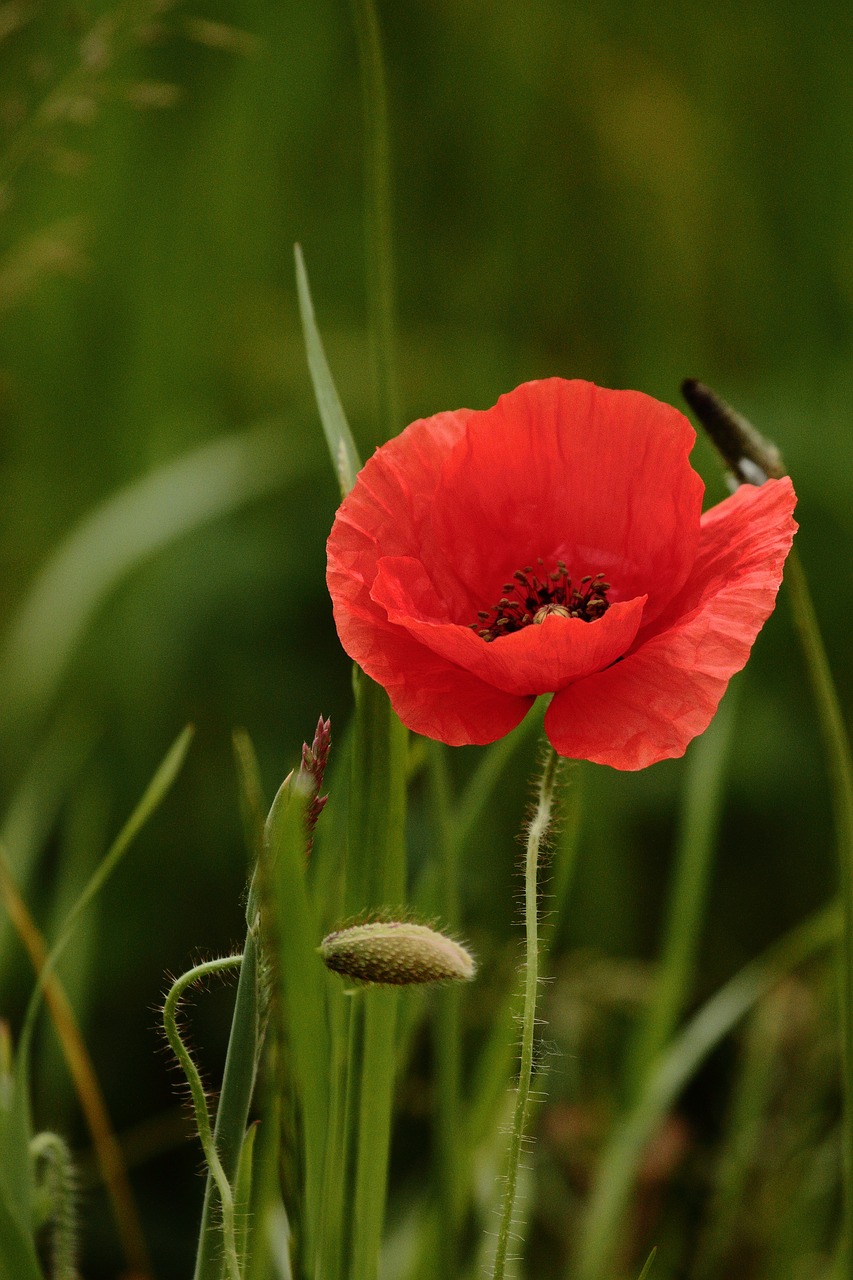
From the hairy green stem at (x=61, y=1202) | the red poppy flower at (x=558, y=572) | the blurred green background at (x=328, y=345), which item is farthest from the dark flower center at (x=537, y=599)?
the blurred green background at (x=328, y=345)

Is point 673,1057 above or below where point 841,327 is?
below

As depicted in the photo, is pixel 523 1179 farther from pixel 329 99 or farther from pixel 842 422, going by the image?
pixel 329 99

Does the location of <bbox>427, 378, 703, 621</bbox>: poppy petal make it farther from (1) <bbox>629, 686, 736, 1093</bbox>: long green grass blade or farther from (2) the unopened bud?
(1) <bbox>629, 686, 736, 1093</bbox>: long green grass blade

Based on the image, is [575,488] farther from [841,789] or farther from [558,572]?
[841,789]

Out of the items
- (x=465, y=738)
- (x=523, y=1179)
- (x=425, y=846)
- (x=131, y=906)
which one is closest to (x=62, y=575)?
(x=131, y=906)

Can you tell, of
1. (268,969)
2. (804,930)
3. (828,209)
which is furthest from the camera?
(828,209)

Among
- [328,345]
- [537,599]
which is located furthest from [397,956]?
[328,345]

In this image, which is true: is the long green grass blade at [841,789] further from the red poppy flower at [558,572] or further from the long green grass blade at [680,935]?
the long green grass blade at [680,935]

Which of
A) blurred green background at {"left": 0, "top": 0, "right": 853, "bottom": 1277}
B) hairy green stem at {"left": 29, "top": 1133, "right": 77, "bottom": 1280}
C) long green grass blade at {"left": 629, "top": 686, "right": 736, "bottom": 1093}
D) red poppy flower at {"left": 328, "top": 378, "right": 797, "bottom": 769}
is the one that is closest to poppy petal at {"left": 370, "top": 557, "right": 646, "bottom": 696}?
red poppy flower at {"left": 328, "top": 378, "right": 797, "bottom": 769}

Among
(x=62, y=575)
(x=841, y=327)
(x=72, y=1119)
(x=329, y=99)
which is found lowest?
(x=72, y=1119)
